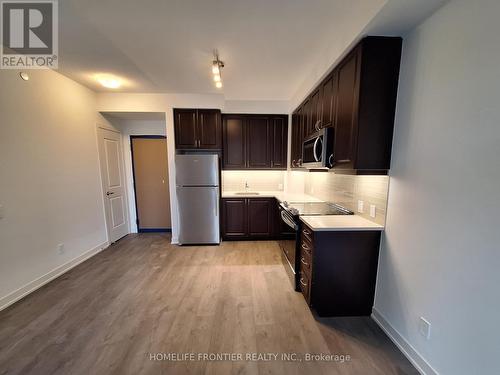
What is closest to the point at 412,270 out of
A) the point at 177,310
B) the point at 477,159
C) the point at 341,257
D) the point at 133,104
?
the point at 341,257

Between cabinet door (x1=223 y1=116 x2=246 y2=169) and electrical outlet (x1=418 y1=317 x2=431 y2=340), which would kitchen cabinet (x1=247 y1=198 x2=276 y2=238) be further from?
electrical outlet (x1=418 y1=317 x2=431 y2=340)

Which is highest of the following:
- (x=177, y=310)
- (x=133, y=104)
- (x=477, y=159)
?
(x=133, y=104)

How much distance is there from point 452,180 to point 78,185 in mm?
4292

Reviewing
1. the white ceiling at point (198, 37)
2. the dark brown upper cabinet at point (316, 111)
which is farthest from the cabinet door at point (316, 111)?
the white ceiling at point (198, 37)

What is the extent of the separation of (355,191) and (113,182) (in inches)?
165

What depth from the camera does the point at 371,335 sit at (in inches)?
65.6

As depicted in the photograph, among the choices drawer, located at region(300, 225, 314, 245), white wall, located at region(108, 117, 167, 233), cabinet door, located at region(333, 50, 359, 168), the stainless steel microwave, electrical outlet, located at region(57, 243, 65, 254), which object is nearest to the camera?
cabinet door, located at region(333, 50, 359, 168)

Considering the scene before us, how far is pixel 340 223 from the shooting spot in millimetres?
1825

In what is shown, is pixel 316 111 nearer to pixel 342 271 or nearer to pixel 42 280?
pixel 342 271

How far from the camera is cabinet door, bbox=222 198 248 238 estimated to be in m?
3.66

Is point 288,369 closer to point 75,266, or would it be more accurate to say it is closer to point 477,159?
point 477,159

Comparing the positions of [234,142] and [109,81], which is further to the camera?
[234,142]

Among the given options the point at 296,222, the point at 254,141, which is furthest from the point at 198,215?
the point at 296,222

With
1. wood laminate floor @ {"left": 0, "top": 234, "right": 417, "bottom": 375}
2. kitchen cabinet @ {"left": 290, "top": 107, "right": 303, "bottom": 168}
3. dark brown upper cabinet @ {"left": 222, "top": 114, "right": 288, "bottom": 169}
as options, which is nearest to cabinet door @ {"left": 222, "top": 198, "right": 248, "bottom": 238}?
dark brown upper cabinet @ {"left": 222, "top": 114, "right": 288, "bottom": 169}
